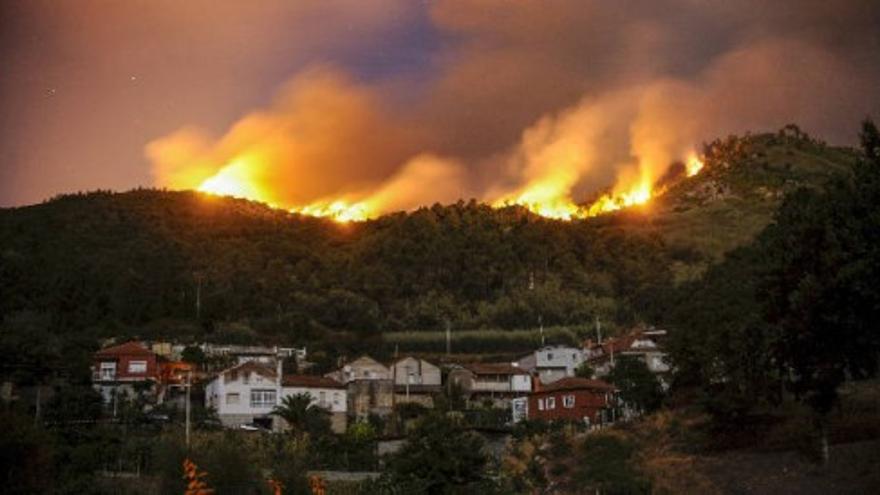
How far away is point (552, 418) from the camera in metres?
70.0

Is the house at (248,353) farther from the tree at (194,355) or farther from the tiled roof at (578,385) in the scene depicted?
the tiled roof at (578,385)

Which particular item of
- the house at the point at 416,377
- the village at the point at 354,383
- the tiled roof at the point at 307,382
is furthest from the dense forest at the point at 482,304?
the tiled roof at the point at 307,382

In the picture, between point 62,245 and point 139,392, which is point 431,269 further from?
point 139,392

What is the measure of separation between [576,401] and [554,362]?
20211 mm

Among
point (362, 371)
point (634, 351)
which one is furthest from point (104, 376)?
point (634, 351)

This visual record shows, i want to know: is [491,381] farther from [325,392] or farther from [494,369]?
[325,392]

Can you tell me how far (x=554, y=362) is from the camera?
89.9 m

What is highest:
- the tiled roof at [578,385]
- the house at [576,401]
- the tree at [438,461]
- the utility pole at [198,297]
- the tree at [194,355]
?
the utility pole at [198,297]

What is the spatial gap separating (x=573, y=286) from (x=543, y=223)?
23848mm

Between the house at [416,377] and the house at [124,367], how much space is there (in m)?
20.9

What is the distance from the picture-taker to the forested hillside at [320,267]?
97.1 meters

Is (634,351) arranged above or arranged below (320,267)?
below

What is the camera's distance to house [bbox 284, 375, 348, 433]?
229ft

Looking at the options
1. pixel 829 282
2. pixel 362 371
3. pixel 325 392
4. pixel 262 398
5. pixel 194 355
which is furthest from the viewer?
pixel 362 371
